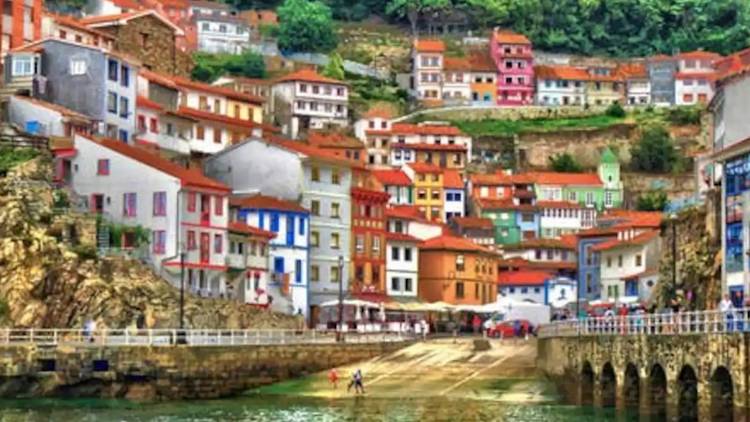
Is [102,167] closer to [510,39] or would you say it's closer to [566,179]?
[566,179]

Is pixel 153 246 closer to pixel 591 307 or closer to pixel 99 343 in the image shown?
pixel 99 343

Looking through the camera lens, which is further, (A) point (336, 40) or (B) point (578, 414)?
(A) point (336, 40)

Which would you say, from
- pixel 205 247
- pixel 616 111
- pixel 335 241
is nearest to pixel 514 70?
pixel 616 111

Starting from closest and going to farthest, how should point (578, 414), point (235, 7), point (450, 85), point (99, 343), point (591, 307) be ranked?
point (578, 414) < point (99, 343) < point (591, 307) < point (450, 85) < point (235, 7)

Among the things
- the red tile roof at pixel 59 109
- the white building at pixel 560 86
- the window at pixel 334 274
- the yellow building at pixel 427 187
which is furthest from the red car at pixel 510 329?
the white building at pixel 560 86

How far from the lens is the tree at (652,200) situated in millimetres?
149250

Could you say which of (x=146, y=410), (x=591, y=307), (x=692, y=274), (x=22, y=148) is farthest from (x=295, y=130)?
(x=146, y=410)

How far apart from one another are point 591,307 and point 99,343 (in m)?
51.9

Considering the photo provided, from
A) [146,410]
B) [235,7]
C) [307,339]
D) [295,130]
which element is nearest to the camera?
[146,410]

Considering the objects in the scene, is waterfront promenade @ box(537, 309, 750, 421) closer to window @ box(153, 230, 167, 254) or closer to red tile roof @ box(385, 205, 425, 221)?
window @ box(153, 230, 167, 254)

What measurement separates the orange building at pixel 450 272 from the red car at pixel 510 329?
14.2 meters

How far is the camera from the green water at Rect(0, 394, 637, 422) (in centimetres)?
6241

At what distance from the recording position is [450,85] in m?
178

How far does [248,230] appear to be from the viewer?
95250 millimetres
